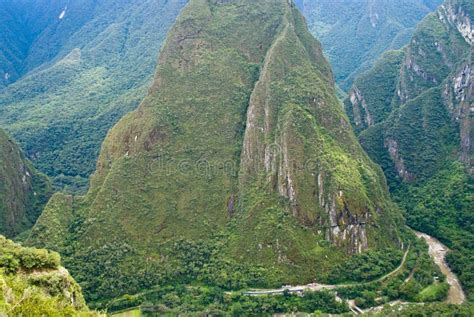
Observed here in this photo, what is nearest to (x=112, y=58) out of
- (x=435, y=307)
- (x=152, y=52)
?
(x=152, y=52)

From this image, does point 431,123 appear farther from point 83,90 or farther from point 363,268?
point 83,90

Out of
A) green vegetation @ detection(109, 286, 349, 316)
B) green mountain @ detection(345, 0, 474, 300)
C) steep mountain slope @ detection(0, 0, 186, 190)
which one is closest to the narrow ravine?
green mountain @ detection(345, 0, 474, 300)

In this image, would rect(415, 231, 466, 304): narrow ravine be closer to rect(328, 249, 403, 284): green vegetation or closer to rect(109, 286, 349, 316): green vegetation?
rect(328, 249, 403, 284): green vegetation

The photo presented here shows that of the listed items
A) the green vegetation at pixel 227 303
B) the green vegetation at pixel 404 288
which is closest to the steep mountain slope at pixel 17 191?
the green vegetation at pixel 227 303

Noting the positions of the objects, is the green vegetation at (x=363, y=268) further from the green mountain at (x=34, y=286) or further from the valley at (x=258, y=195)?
the green mountain at (x=34, y=286)

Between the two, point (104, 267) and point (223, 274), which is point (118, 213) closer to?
point (104, 267)

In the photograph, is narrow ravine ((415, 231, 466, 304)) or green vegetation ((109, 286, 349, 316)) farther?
narrow ravine ((415, 231, 466, 304))
